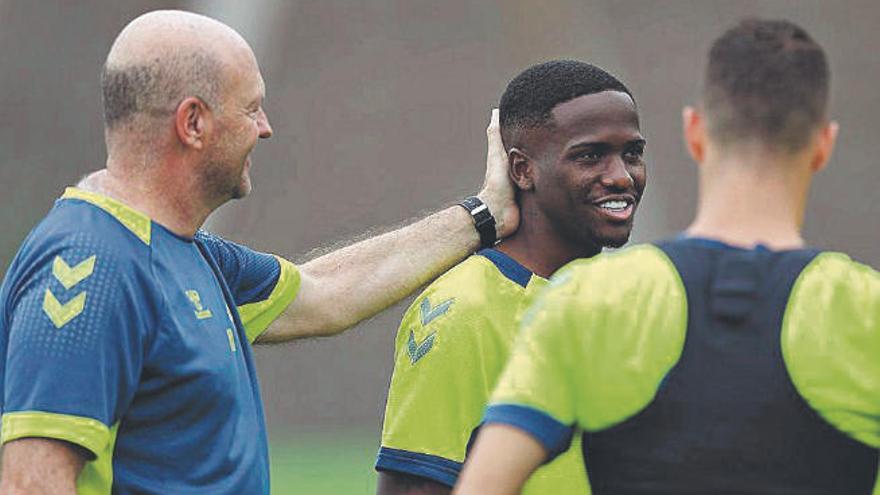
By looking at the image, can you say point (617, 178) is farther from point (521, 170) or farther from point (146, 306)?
point (146, 306)

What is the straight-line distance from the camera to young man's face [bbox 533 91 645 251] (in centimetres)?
483

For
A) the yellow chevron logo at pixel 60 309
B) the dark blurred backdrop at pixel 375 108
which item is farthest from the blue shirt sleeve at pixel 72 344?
the dark blurred backdrop at pixel 375 108

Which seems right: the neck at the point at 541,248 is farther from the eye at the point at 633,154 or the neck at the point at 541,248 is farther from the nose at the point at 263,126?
the nose at the point at 263,126

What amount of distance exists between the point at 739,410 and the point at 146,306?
150 centimetres

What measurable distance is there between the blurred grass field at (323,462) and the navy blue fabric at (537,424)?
8.71 meters

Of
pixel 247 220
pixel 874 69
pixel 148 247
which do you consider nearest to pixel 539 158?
pixel 148 247

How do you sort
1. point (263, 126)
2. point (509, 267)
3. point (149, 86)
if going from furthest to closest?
point (509, 267)
point (263, 126)
point (149, 86)

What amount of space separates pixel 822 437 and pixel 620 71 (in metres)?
16.3

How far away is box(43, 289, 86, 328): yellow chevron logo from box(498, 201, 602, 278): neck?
149 centimetres

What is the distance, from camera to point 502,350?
4.64m

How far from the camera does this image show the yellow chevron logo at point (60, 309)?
12.6 ft

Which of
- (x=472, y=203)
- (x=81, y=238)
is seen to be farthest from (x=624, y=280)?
(x=472, y=203)

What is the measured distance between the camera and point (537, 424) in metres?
3.19

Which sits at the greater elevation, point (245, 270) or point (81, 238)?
point (81, 238)
